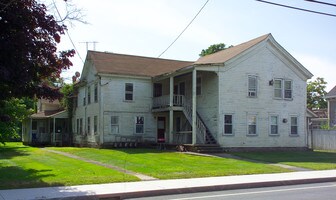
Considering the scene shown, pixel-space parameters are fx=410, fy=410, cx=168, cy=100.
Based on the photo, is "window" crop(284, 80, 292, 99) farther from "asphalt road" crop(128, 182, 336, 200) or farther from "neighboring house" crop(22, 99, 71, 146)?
"neighboring house" crop(22, 99, 71, 146)

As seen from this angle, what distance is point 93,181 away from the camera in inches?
510

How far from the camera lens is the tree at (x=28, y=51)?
467 inches

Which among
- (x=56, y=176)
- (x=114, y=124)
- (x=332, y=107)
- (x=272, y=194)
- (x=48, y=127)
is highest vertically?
(x=332, y=107)

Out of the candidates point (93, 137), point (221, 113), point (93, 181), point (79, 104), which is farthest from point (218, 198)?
point (79, 104)

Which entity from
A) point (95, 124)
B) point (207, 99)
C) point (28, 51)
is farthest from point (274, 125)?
point (28, 51)

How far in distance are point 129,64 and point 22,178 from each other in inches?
852

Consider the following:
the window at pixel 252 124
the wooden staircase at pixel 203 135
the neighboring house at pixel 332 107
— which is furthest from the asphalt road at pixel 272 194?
the neighboring house at pixel 332 107

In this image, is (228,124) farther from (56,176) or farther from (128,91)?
(56,176)

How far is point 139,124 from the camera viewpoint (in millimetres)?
33250

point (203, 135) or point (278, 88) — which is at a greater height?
point (278, 88)

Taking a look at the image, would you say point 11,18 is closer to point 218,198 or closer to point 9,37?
point 9,37

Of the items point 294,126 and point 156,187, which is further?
point 294,126

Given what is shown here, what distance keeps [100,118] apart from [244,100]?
1119 cm

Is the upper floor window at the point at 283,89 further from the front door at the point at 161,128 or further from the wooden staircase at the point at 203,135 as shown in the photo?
the front door at the point at 161,128
